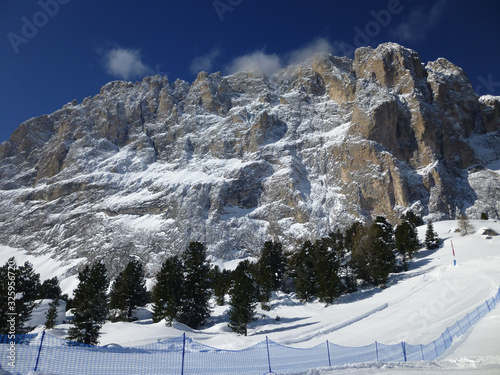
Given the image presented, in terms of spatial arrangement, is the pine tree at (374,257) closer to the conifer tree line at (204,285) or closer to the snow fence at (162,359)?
the conifer tree line at (204,285)

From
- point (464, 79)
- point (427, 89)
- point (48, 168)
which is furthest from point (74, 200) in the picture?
A: point (464, 79)

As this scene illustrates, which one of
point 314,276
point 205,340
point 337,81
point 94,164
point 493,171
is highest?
point 337,81

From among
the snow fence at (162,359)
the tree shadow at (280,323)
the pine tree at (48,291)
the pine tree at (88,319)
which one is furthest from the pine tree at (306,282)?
the pine tree at (48,291)

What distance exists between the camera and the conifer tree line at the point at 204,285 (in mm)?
33531

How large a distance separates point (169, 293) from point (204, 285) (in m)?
4.26

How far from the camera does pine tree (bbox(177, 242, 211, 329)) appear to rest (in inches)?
1570

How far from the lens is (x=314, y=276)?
165 feet

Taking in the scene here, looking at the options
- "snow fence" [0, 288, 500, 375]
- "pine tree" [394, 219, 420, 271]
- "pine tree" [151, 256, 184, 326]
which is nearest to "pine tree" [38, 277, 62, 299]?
"pine tree" [151, 256, 184, 326]

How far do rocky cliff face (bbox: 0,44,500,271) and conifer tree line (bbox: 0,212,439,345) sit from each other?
67097 millimetres

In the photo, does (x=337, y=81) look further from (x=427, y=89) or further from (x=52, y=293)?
(x=52, y=293)

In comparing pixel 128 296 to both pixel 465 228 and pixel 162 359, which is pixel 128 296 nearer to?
pixel 162 359

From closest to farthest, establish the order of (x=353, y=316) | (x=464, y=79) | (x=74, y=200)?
(x=353, y=316) < (x=74, y=200) < (x=464, y=79)

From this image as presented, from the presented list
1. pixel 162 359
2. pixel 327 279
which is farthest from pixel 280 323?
pixel 162 359

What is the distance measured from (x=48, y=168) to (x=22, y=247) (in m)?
49.2
